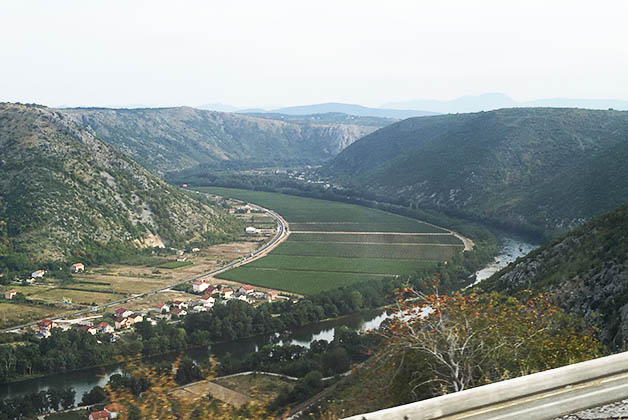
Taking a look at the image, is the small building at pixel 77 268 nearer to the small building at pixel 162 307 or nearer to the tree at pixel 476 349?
the small building at pixel 162 307

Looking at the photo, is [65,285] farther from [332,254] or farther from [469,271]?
[469,271]

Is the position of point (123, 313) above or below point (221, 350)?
above

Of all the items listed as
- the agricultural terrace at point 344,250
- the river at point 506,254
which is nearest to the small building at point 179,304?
the agricultural terrace at point 344,250

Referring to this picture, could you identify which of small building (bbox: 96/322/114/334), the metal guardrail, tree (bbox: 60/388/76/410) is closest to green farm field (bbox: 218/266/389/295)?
small building (bbox: 96/322/114/334)

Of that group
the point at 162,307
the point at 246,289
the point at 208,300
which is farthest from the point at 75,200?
the point at 208,300

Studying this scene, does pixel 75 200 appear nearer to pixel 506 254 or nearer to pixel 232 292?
pixel 232 292

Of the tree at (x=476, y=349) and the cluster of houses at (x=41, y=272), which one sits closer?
the tree at (x=476, y=349)
